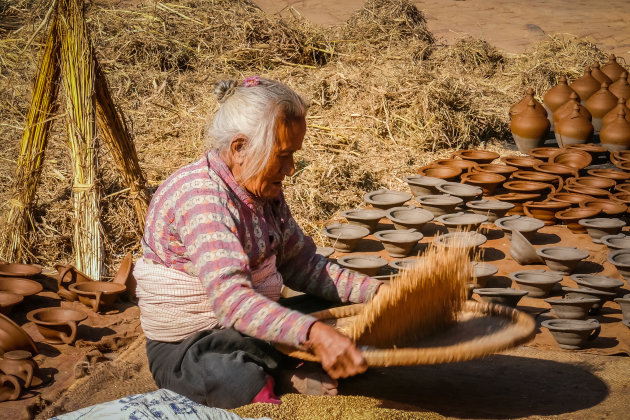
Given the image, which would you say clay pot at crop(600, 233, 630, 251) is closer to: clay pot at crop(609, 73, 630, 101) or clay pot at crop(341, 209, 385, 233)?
clay pot at crop(341, 209, 385, 233)

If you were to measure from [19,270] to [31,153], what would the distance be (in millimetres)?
721

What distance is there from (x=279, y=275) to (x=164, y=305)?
45 cm

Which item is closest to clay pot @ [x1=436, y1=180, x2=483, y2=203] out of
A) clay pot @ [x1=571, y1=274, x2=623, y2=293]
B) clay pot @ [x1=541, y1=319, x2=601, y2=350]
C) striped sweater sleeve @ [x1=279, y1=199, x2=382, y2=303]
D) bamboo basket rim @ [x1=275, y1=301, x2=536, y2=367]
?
clay pot @ [x1=571, y1=274, x2=623, y2=293]

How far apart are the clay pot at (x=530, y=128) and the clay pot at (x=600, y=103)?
661 mm

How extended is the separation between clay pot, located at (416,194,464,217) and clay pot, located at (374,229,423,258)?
52cm

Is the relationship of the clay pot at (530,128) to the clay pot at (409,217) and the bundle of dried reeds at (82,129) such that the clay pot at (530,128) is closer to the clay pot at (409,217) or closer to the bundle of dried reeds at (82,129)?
the clay pot at (409,217)

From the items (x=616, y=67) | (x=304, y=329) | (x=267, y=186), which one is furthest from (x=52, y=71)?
(x=616, y=67)

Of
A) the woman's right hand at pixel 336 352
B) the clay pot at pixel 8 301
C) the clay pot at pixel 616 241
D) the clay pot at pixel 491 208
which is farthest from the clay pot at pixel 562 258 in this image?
the clay pot at pixel 8 301

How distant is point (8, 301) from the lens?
3340 mm

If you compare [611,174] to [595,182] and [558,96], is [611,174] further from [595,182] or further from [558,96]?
[558,96]

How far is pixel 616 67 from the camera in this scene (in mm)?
7141

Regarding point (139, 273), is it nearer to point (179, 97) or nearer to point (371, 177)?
point (371, 177)

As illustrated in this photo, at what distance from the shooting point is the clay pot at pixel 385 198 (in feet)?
15.8

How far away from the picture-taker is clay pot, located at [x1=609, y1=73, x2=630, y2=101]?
21.5ft
